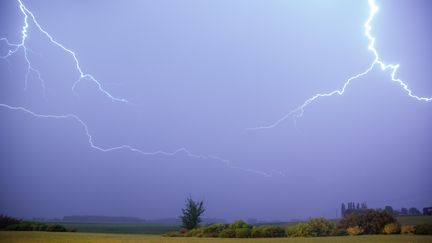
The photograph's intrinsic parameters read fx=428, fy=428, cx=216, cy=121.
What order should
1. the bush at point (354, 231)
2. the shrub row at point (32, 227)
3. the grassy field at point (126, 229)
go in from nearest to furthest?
the bush at point (354, 231) < the shrub row at point (32, 227) < the grassy field at point (126, 229)

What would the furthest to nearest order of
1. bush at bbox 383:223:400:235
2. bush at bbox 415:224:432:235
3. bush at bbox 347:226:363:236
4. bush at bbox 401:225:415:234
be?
bush at bbox 347:226:363:236
bush at bbox 383:223:400:235
bush at bbox 401:225:415:234
bush at bbox 415:224:432:235

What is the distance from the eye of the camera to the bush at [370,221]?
12852 millimetres

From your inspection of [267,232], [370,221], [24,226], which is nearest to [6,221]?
[24,226]

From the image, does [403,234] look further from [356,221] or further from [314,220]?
[314,220]

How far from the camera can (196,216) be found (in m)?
15.8

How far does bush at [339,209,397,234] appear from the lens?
12852 mm

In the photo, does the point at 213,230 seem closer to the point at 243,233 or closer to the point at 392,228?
the point at 243,233

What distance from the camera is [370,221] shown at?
1296 centimetres

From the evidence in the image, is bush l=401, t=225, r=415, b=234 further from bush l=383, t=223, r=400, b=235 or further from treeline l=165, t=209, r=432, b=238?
bush l=383, t=223, r=400, b=235

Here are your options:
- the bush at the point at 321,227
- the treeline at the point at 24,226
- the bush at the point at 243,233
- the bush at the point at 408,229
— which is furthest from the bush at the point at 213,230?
the treeline at the point at 24,226

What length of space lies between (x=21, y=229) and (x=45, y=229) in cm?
84

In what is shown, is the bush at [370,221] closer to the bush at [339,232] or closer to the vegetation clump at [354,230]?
the vegetation clump at [354,230]

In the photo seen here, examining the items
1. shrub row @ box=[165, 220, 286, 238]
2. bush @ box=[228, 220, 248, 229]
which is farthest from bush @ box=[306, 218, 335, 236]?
bush @ box=[228, 220, 248, 229]

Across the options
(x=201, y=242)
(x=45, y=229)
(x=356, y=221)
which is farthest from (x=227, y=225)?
(x=45, y=229)
